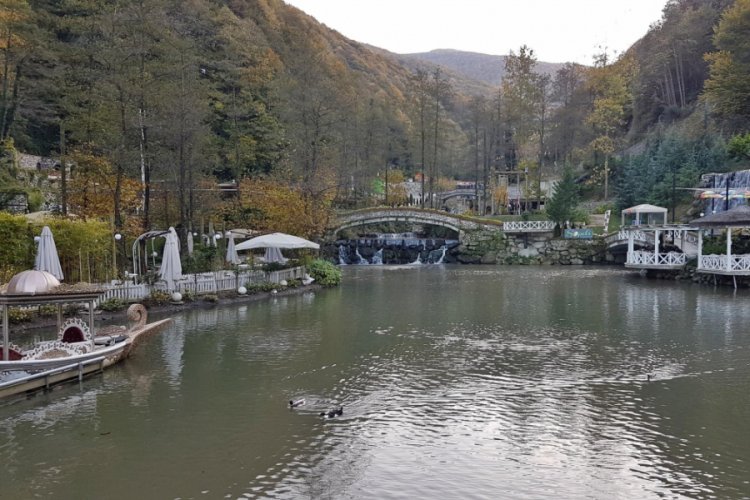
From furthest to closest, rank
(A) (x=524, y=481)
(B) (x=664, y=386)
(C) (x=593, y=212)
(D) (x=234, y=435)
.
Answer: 1. (C) (x=593, y=212)
2. (B) (x=664, y=386)
3. (D) (x=234, y=435)
4. (A) (x=524, y=481)

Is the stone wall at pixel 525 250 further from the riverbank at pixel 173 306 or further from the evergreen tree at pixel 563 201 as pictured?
the riverbank at pixel 173 306

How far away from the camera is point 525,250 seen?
157ft

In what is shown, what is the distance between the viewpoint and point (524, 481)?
8.39 m

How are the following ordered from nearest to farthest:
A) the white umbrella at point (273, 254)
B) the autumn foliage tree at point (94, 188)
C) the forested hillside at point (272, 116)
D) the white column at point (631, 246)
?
the autumn foliage tree at point (94, 188), the forested hillside at point (272, 116), the white umbrella at point (273, 254), the white column at point (631, 246)

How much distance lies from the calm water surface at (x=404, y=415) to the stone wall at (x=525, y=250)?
84.7 ft

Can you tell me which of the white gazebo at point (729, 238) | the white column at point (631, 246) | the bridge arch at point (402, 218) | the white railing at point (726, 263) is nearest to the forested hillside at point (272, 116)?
the bridge arch at point (402, 218)

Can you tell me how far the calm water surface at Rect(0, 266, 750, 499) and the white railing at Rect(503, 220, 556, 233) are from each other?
1076 inches

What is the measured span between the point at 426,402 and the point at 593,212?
4835 cm

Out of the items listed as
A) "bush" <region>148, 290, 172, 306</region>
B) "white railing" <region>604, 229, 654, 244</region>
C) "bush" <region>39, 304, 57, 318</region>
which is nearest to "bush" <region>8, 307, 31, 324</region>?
"bush" <region>39, 304, 57, 318</region>

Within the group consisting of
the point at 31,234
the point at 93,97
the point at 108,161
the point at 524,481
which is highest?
the point at 93,97

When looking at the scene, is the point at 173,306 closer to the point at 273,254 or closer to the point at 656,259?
the point at 273,254

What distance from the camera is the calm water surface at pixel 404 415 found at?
27.7 feet

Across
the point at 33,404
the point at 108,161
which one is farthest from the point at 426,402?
the point at 108,161

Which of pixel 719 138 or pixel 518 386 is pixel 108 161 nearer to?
pixel 518 386
